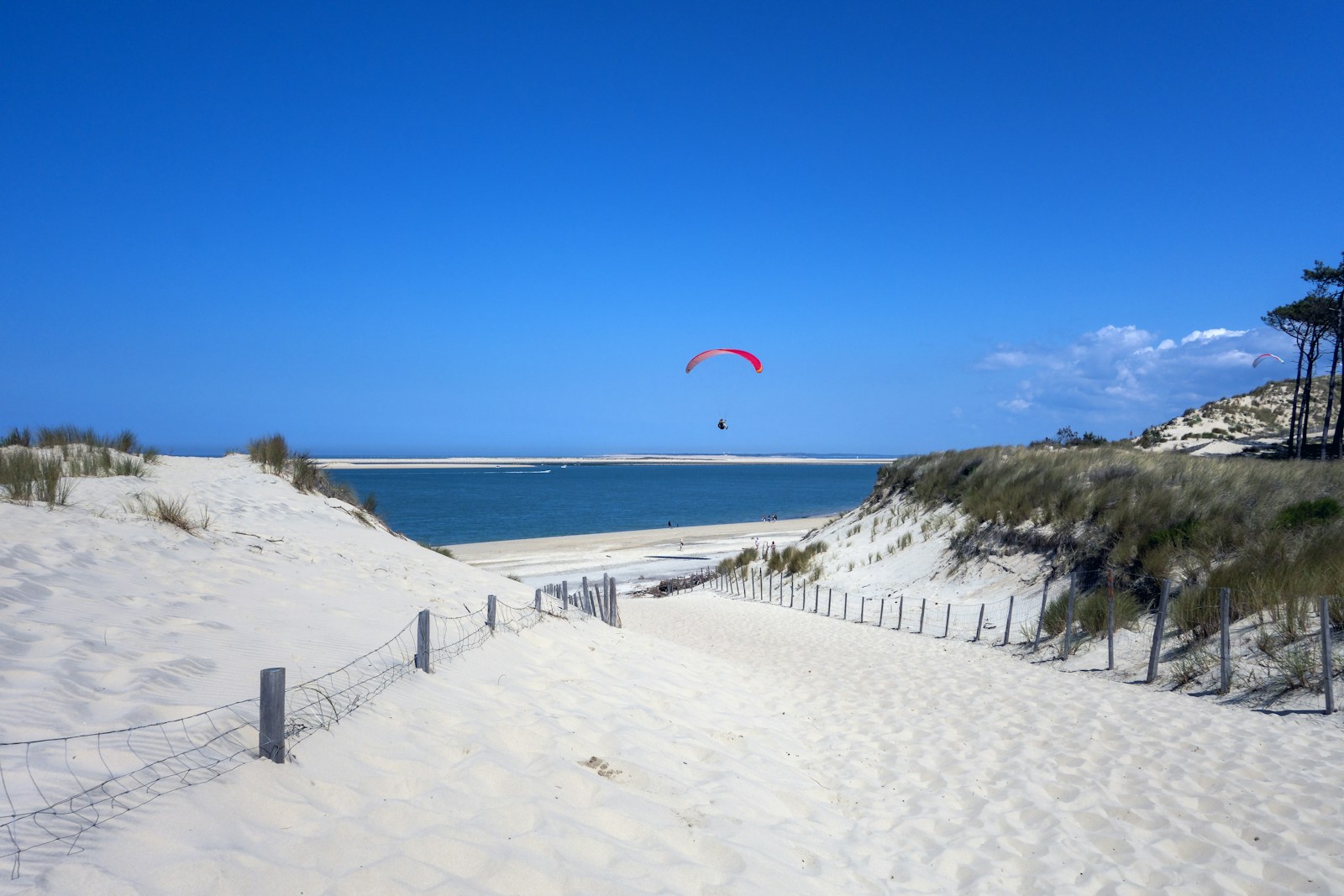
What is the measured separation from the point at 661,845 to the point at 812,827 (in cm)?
138

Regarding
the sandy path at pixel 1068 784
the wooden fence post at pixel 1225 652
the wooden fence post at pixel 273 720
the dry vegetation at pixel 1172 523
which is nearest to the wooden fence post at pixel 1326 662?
the sandy path at pixel 1068 784

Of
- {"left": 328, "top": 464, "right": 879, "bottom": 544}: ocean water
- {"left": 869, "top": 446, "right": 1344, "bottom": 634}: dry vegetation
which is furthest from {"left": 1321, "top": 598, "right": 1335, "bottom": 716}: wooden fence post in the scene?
{"left": 328, "top": 464, "right": 879, "bottom": 544}: ocean water

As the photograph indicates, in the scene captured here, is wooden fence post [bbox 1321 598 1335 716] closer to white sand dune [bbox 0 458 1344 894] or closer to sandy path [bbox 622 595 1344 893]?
sandy path [bbox 622 595 1344 893]

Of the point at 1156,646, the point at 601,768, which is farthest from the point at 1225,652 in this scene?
the point at 601,768

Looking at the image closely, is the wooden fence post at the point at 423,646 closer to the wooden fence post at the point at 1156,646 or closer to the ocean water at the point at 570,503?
the wooden fence post at the point at 1156,646

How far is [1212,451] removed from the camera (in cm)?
3105

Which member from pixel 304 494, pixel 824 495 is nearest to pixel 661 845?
pixel 304 494

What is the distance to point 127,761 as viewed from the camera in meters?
3.39

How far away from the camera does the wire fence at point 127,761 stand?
109 inches

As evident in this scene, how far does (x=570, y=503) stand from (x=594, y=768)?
68.2 m

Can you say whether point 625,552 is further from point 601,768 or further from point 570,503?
point 601,768

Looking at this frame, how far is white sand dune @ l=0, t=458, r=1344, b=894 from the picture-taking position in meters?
3.30

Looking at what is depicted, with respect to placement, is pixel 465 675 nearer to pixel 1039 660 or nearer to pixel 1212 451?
pixel 1039 660

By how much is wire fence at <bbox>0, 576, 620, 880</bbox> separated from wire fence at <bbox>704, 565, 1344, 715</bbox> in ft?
27.4
